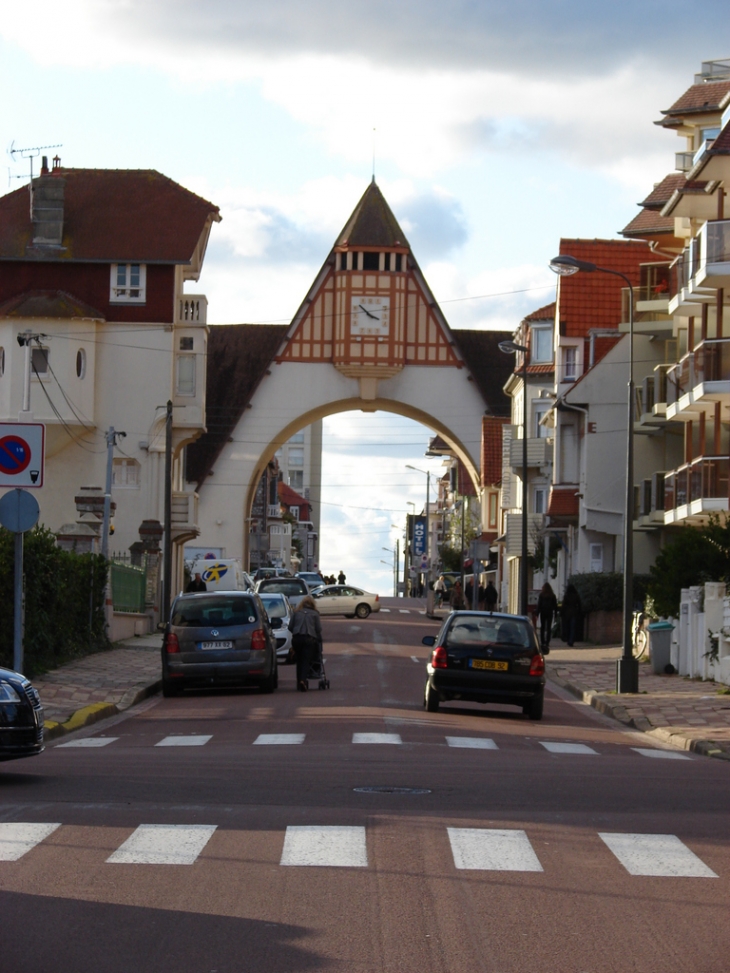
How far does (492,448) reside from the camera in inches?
3093

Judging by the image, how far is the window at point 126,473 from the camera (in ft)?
205

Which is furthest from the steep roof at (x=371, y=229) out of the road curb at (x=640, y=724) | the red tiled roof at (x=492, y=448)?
the road curb at (x=640, y=724)

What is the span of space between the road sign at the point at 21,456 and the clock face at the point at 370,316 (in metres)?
59.2

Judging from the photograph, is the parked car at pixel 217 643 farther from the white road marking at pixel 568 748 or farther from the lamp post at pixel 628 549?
the white road marking at pixel 568 748

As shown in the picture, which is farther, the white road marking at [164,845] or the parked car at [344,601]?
the parked car at [344,601]

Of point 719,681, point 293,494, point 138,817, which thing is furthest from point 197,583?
point 293,494

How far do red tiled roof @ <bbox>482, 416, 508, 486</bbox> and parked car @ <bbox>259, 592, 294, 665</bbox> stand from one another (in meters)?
44.1

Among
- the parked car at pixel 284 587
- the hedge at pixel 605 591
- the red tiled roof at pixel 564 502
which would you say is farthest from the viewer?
the red tiled roof at pixel 564 502

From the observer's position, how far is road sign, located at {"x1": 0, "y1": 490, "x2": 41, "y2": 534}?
17453mm

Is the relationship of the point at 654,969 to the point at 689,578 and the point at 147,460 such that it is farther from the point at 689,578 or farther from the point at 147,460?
the point at 147,460

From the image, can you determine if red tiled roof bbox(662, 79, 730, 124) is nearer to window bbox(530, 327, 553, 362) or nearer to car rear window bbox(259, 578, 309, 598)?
car rear window bbox(259, 578, 309, 598)

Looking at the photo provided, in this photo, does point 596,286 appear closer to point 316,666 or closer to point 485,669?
point 316,666

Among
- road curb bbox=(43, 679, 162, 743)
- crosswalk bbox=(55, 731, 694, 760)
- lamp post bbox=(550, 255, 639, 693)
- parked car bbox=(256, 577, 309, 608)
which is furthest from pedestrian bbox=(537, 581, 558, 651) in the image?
crosswalk bbox=(55, 731, 694, 760)

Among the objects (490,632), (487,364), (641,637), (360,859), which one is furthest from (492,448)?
(360,859)
